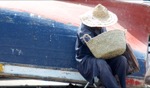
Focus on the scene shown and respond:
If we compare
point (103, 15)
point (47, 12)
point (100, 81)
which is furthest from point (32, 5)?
point (100, 81)

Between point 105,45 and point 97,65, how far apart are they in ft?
0.87

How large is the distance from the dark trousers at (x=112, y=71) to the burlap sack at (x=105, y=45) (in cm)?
10

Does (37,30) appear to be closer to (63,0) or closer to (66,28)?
(66,28)

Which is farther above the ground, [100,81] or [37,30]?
[37,30]

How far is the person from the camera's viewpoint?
4809mm

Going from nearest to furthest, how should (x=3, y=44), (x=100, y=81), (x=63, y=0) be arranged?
(x=100, y=81) → (x=3, y=44) → (x=63, y=0)

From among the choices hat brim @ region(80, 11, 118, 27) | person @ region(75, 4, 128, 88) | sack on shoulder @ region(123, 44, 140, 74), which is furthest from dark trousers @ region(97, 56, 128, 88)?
hat brim @ region(80, 11, 118, 27)

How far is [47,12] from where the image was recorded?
18.2ft

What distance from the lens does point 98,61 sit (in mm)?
4883

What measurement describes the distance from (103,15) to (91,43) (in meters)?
0.46

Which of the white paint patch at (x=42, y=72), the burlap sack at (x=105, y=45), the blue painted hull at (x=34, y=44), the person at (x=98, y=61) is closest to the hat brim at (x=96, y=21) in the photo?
the person at (x=98, y=61)

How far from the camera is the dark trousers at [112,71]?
4.78m

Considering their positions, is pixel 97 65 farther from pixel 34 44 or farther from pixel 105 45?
pixel 34 44

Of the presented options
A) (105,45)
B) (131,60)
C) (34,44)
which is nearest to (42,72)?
(34,44)
